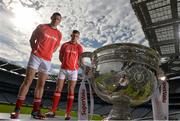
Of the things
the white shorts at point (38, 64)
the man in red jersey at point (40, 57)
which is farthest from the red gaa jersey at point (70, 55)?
the white shorts at point (38, 64)

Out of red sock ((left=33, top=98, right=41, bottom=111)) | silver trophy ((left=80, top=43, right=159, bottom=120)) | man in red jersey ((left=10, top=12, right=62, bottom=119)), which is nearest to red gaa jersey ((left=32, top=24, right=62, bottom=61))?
man in red jersey ((left=10, top=12, right=62, bottom=119))

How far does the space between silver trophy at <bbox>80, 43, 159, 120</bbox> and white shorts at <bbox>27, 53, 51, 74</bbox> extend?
253cm

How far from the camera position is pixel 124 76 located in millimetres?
1206

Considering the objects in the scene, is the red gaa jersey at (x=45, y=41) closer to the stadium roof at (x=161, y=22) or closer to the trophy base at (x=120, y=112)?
the trophy base at (x=120, y=112)

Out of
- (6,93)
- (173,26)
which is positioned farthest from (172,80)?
(6,93)

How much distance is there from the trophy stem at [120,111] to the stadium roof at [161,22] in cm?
1275

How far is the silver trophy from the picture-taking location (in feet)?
3.93

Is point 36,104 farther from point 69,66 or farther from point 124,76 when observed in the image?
point 124,76

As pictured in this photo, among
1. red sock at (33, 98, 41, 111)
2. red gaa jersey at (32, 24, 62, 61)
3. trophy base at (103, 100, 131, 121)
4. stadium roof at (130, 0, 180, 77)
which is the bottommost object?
trophy base at (103, 100, 131, 121)

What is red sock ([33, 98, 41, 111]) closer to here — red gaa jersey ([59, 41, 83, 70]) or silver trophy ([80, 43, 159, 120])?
red gaa jersey ([59, 41, 83, 70])

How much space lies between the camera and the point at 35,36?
401 cm

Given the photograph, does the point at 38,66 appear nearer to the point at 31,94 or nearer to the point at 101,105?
the point at 101,105

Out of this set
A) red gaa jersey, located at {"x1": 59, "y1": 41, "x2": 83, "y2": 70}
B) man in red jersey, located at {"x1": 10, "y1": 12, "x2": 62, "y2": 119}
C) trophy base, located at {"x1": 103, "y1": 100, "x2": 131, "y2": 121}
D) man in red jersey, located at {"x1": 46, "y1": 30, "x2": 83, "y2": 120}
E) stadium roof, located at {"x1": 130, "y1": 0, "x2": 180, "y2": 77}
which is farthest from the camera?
stadium roof, located at {"x1": 130, "y1": 0, "x2": 180, "y2": 77}

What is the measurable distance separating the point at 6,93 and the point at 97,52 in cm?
3790
